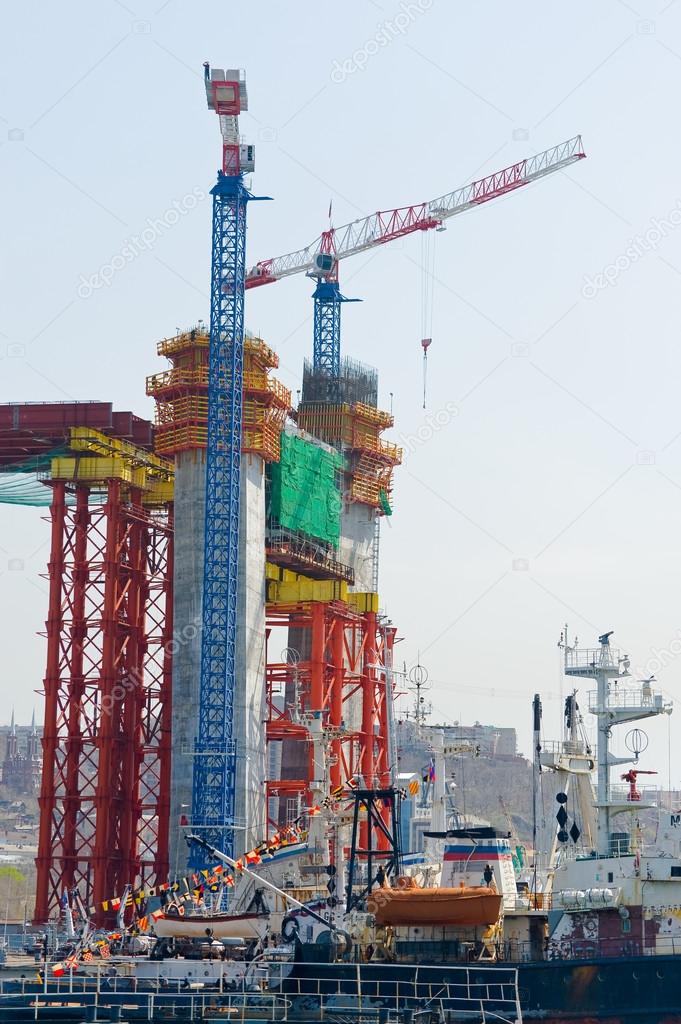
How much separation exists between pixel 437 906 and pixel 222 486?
1933 inches

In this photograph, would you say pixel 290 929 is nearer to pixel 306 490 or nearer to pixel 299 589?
pixel 299 589

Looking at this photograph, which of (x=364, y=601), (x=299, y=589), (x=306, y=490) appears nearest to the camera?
(x=299, y=589)

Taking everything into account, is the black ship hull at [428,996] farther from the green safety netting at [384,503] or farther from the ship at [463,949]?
the green safety netting at [384,503]

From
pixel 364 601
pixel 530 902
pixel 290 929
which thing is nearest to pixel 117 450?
pixel 364 601

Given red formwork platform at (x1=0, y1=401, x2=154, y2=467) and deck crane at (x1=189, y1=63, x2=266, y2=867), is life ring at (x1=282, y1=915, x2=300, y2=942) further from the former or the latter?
red formwork platform at (x1=0, y1=401, x2=154, y2=467)

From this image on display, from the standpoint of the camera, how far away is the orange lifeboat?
64.1 m

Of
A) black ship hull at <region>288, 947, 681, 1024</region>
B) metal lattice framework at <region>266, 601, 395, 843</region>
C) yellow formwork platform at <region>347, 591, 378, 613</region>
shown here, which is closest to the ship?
black ship hull at <region>288, 947, 681, 1024</region>

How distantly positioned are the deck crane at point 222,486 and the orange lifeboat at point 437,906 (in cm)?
3840

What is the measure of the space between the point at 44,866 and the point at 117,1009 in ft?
180

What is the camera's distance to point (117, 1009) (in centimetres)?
6003

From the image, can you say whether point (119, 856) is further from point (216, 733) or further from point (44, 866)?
point (216, 733)

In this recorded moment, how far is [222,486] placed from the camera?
10875 cm

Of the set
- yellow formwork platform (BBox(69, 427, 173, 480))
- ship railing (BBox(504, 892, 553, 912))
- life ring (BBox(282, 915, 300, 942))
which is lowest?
life ring (BBox(282, 915, 300, 942))

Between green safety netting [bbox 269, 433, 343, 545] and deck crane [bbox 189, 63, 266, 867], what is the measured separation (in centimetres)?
1264
